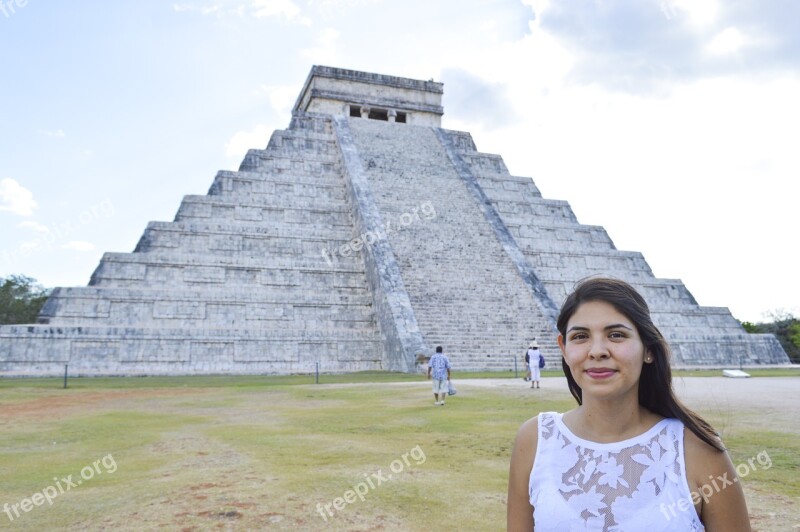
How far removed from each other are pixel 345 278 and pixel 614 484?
19.8 meters

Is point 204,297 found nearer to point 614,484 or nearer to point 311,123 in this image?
point 311,123

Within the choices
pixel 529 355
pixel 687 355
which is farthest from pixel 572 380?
pixel 687 355

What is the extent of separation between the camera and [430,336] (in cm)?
1861

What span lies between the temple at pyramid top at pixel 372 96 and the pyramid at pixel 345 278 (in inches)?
107

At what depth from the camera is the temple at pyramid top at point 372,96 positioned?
31.9 meters

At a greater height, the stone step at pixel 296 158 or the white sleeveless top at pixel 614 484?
the stone step at pixel 296 158

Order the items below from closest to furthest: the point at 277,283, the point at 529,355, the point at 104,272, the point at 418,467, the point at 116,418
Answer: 1. the point at 418,467
2. the point at 116,418
3. the point at 529,355
4. the point at 104,272
5. the point at 277,283

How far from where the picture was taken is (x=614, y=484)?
1.80 m

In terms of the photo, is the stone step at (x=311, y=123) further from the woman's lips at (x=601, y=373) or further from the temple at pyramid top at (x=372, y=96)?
the woman's lips at (x=601, y=373)

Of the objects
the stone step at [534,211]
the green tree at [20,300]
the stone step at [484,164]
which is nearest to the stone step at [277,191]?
the stone step at [534,211]

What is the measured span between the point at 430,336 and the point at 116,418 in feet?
35.7

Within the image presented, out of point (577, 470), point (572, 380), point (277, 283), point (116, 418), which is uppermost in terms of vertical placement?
point (277, 283)

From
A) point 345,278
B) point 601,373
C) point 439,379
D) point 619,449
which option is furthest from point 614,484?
point 345,278

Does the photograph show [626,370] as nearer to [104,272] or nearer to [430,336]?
[430,336]
